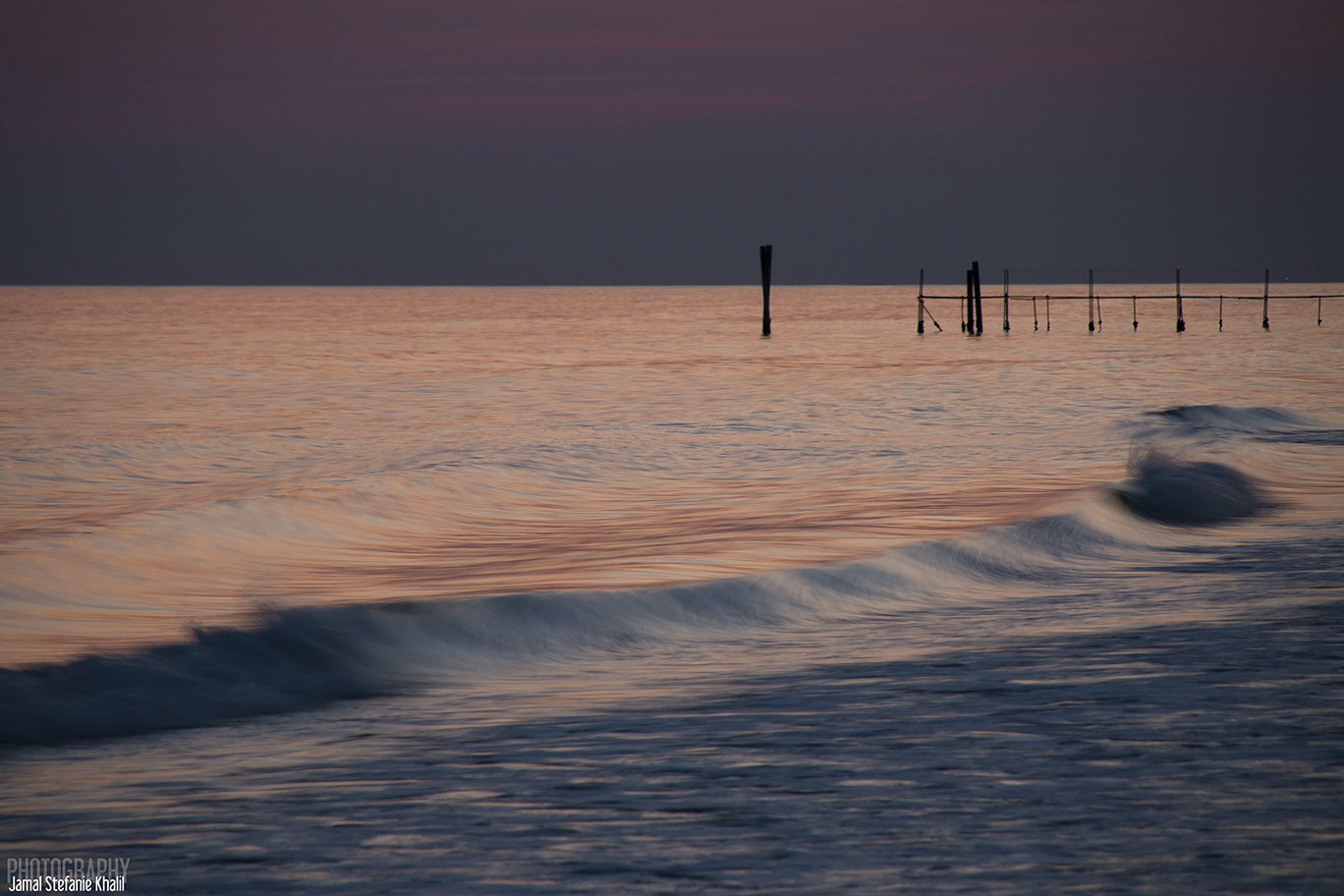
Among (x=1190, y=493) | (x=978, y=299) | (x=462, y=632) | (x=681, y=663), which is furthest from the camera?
(x=978, y=299)

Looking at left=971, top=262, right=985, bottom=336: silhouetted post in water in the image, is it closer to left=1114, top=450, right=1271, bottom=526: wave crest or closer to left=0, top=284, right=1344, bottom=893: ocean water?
left=0, top=284, right=1344, bottom=893: ocean water

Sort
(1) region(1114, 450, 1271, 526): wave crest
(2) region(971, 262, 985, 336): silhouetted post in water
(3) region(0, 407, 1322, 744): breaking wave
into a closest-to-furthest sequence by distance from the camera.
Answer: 1. (3) region(0, 407, 1322, 744): breaking wave
2. (1) region(1114, 450, 1271, 526): wave crest
3. (2) region(971, 262, 985, 336): silhouetted post in water

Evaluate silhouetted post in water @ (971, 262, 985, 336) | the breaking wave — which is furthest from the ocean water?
silhouetted post in water @ (971, 262, 985, 336)

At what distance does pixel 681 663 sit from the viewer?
661 cm

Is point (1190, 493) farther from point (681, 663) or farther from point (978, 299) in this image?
point (978, 299)

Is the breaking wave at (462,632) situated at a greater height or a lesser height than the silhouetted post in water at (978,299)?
lesser

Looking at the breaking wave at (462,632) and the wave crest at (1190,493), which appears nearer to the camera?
the breaking wave at (462,632)

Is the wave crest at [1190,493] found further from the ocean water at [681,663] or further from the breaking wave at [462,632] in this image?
the breaking wave at [462,632]

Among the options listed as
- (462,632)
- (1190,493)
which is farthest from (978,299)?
(462,632)

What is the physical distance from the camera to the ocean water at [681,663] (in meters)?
3.69

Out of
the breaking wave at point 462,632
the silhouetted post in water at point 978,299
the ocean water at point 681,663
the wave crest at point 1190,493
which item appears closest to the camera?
the ocean water at point 681,663

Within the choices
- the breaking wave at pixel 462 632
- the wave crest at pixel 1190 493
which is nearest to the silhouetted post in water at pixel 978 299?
the wave crest at pixel 1190 493

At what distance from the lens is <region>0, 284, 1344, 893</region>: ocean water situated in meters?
3.69

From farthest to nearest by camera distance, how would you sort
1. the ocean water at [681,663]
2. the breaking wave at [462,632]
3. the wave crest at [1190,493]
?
the wave crest at [1190,493] → the breaking wave at [462,632] → the ocean water at [681,663]
